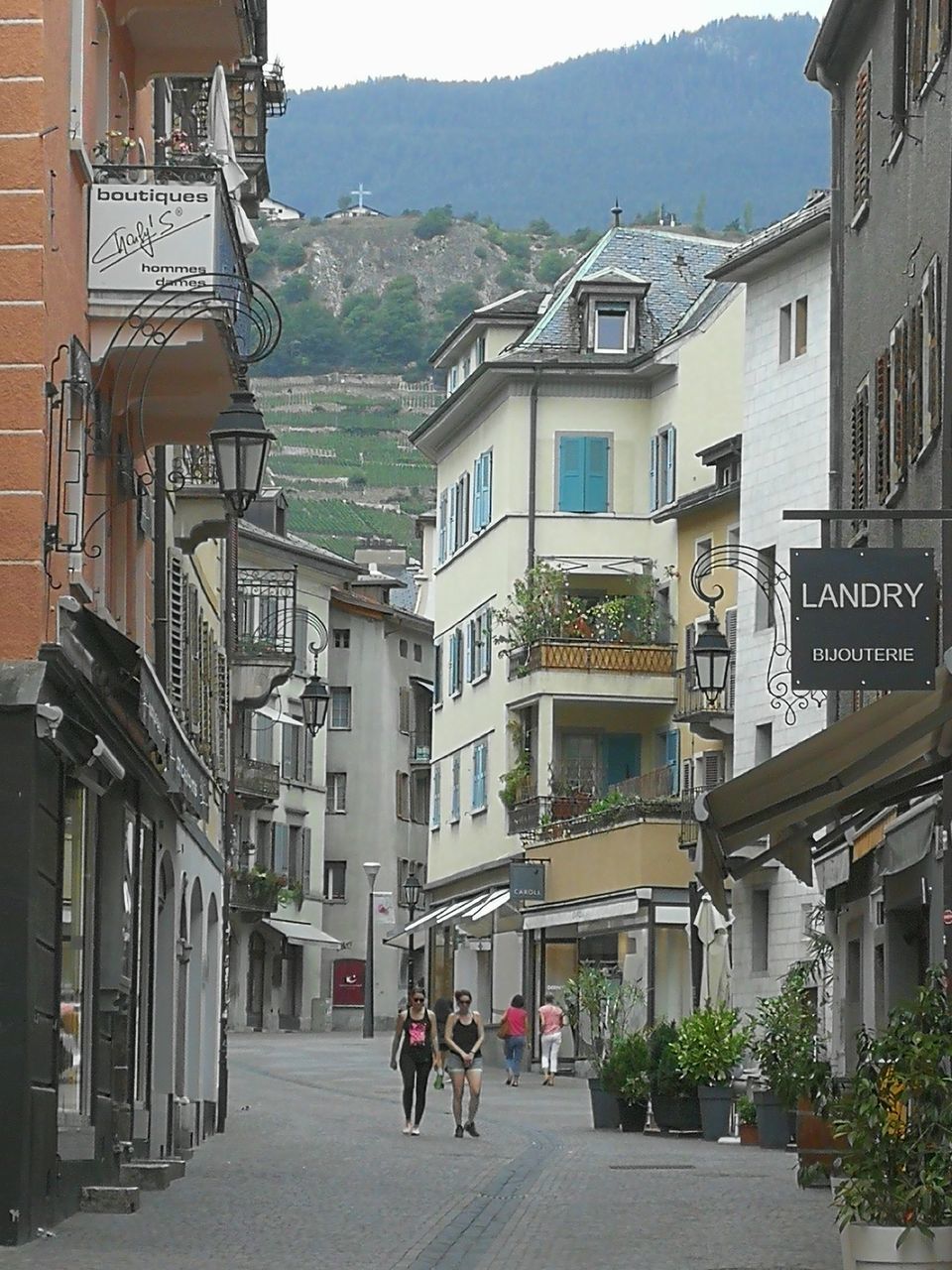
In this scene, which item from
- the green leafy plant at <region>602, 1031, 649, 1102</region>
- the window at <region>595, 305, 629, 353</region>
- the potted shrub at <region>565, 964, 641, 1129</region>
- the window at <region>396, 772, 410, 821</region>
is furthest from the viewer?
the window at <region>396, 772, 410, 821</region>

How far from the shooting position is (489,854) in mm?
61438

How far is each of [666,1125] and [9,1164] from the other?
16.9 meters

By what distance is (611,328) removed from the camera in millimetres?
62094

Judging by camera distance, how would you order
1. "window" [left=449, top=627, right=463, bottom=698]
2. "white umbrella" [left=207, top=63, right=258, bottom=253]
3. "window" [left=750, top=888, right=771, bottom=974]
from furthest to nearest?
1. "window" [left=449, top=627, right=463, bottom=698]
2. "window" [left=750, top=888, right=771, bottom=974]
3. "white umbrella" [left=207, top=63, right=258, bottom=253]

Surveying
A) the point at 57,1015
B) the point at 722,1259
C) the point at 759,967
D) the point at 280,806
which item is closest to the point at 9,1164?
the point at 57,1015

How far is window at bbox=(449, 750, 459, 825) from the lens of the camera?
65375 mm

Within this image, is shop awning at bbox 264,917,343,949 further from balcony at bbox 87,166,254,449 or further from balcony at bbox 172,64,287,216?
balcony at bbox 87,166,254,449

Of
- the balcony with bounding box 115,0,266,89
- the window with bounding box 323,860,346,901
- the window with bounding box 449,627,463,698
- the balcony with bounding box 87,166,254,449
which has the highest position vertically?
the balcony with bounding box 115,0,266,89

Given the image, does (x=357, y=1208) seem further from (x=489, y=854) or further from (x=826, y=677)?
(x=489, y=854)

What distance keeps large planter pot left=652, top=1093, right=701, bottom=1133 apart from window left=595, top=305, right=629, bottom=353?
1272 inches

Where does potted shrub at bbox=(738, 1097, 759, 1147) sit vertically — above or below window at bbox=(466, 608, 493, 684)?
below

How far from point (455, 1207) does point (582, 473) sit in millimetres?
41946

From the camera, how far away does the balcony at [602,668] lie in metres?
57.2

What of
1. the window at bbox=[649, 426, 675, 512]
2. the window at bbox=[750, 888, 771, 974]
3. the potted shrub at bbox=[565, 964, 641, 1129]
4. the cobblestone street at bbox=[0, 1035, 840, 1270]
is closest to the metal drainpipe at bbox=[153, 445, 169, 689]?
the cobblestone street at bbox=[0, 1035, 840, 1270]
